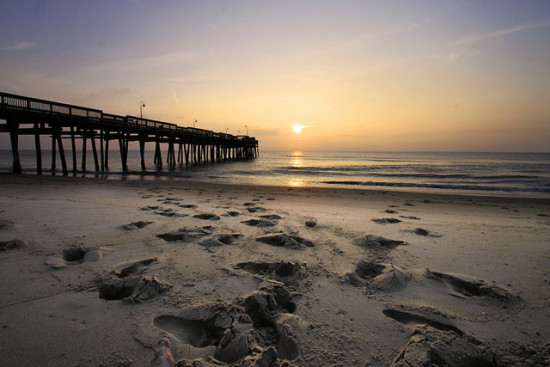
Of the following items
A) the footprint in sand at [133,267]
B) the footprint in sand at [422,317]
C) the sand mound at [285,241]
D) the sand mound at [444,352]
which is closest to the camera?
the sand mound at [444,352]

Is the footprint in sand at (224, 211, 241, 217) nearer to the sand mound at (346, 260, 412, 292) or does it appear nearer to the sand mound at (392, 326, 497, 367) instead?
→ the sand mound at (346, 260, 412, 292)

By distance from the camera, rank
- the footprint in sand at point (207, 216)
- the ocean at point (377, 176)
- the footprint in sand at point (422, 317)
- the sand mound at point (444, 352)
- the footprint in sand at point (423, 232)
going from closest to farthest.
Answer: the sand mound at point (444, 352) < the footprint in sand at point (422, 317) < the footprint in sand at point (423, 232) < the footprint in sand at point (207, 216) < the ocean at point (377, 176)

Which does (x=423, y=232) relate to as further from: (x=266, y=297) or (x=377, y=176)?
(x=377, y=176)

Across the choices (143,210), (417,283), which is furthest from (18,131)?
(417,283)

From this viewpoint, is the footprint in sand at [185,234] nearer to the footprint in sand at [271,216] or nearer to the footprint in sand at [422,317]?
the footprint in sand at [271,216]

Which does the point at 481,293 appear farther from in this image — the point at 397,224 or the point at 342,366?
the point at 397,224

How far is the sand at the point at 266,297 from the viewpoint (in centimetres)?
173

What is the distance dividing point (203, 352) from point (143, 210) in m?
4.95

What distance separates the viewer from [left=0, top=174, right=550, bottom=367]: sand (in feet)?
5.69

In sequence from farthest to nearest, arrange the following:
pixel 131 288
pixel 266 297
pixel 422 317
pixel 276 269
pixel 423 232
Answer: pixel 423 232
pixel 276 269
pixel 131 288
pixel 266 297
pixel 422 317

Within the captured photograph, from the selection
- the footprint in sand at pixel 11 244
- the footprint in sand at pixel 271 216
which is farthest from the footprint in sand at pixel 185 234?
the footprint in sand at pixel 11 244

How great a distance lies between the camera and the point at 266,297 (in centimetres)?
231

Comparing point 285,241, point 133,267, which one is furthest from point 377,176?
point 133,267

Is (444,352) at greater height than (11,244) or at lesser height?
lesser
